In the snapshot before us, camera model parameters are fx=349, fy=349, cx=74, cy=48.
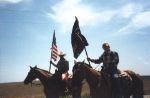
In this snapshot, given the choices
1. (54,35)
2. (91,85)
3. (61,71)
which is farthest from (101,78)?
(54,35)

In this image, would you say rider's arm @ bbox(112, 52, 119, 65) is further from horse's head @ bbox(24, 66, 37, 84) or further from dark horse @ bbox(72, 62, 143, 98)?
horse's head @ bbox(24, 66, 37, 84)

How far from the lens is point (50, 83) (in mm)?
20203

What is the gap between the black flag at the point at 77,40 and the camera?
57.7 ft

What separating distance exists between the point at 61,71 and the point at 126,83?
5267mm

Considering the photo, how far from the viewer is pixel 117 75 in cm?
1490

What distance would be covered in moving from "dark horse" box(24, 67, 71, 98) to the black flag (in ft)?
9.45

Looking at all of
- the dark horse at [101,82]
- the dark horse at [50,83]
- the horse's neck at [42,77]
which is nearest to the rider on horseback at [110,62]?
the dark horse at [101,82]

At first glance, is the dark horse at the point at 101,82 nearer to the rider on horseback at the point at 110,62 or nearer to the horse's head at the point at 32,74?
the rider on horseback at the point at 110,62

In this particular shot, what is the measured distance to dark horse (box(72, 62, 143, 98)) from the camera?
1442 centimetres

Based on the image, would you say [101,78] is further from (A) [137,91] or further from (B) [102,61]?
(A) [137,91]

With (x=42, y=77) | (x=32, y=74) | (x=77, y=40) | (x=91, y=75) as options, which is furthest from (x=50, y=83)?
(x=91, y=75)

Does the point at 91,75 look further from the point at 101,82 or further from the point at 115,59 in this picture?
the point at 115,59

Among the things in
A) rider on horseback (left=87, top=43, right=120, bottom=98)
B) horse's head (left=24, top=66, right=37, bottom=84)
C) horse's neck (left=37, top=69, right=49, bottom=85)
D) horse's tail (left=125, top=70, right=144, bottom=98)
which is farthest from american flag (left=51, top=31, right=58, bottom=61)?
rider on horseback (left=87, top=43, right=120, bottom=98)

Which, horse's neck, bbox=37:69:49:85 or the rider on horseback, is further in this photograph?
horse's neck, bbox=37:69:49:85
